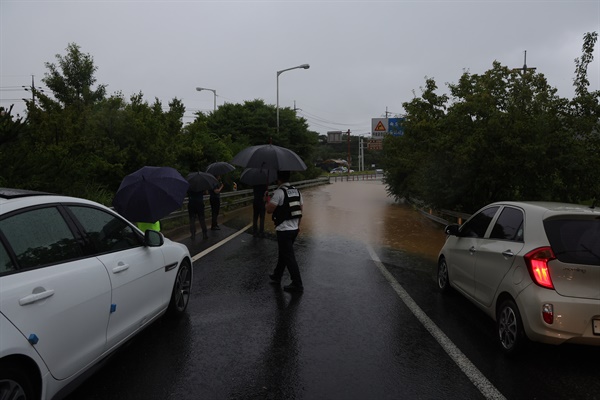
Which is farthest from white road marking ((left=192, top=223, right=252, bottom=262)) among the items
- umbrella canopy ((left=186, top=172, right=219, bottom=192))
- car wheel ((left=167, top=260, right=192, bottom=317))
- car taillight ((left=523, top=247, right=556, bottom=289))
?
car taillight ((left=523, top=247, right=556, bottom=289))

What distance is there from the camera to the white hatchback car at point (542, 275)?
3.88 m

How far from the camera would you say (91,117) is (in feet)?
46.6

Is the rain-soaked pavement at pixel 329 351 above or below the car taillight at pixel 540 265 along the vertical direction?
below

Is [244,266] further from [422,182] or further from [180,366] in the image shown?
[422,182]

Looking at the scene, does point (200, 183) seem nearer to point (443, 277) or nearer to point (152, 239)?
point (443, 277)

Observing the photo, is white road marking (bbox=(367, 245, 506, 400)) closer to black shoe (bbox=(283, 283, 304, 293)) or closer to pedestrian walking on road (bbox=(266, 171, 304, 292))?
black shoe (bbox=(283, 283, 304, 293))

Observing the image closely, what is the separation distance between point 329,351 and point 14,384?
8.94 ft

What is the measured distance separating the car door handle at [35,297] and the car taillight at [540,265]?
155 inches

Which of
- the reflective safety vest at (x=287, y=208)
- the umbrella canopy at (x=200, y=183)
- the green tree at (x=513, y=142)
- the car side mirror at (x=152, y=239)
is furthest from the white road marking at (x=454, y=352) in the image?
the green tree at (x=513, y=142)

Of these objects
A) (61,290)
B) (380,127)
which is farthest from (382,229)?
(380,127)

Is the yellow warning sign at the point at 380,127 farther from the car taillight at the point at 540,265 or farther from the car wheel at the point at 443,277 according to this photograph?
the car taillight at the point at 540,265

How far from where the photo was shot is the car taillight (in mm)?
4016

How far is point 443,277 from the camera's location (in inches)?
262

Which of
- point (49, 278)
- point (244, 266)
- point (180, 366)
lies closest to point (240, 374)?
point (180, 366)
